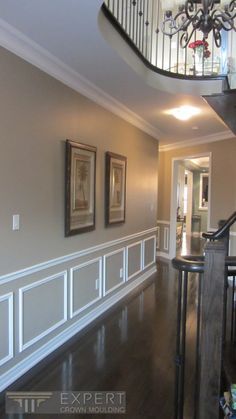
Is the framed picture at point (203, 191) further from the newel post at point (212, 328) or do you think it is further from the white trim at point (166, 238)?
the newel post at point (212, 328)

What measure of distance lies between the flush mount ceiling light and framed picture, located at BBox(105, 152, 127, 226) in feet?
2.99

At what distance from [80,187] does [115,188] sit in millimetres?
963

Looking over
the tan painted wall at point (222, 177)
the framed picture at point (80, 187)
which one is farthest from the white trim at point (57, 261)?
the tan painted wall at point (222, 177)

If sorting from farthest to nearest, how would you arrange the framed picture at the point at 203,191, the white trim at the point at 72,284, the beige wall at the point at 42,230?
the framed picture at the point at 203,191
the white trim at the point at 72,284
the beige wall at the point at 42,230

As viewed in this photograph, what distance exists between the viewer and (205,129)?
544 cm

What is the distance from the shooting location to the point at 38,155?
2.67 metres

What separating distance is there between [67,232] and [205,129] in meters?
3.50

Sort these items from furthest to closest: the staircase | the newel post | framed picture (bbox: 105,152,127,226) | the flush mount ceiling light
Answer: the flush mount ceiling light
framed picture (bbox: 105,152,127,226)
the staircase
the newel post

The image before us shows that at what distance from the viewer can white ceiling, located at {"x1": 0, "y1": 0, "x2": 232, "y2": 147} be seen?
6.52ft

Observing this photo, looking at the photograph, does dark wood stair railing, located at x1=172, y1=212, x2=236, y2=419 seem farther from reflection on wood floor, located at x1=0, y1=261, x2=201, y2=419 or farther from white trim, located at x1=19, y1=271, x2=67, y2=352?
white trim, located at x1=19, y1=271, x2=67, y2=352

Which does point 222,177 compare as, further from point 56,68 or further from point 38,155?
point 38,155

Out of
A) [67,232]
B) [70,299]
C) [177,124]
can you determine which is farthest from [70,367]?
[177,124]

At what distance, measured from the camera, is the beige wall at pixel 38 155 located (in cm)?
232

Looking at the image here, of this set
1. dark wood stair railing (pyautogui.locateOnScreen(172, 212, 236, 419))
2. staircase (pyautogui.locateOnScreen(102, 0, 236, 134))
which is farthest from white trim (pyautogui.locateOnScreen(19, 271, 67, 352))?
staircase (pyautogui.locateOnScreen(102, 0, 236, 134))
